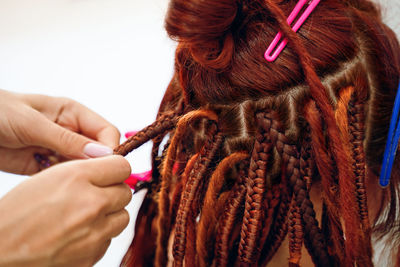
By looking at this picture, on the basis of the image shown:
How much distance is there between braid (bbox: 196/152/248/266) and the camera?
1.91 feet

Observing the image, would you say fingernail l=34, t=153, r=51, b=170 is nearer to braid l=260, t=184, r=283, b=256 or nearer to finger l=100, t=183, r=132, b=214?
finger l=100, t=183, r=132, b=214

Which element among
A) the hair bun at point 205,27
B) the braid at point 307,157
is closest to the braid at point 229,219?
the braid at point 307,157

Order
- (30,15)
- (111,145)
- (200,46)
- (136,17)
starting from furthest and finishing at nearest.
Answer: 1. (30,15)
2. (136,17)
3. (111,145)
4. (200,46)

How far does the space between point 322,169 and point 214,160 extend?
0.61 feet

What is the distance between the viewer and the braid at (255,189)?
1.76 feet

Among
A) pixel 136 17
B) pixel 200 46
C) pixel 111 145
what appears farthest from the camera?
pixel 136 17

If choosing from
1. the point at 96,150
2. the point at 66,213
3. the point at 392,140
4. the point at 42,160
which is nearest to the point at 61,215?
the point at 66,213

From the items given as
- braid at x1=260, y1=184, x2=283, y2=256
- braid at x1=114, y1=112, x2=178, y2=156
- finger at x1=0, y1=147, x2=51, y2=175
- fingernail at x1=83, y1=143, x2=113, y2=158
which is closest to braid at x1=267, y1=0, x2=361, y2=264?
braid at x1=260, y1=184, x2=283, y2=256

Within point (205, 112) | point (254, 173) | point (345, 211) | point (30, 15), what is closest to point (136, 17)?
point (30, 15)

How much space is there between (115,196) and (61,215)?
0.09m

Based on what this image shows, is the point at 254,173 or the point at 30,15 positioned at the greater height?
the point at 30,15

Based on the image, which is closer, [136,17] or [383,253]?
[383,253]

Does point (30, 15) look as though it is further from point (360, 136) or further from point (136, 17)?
point (360, 136)

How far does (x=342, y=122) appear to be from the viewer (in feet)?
1.76
